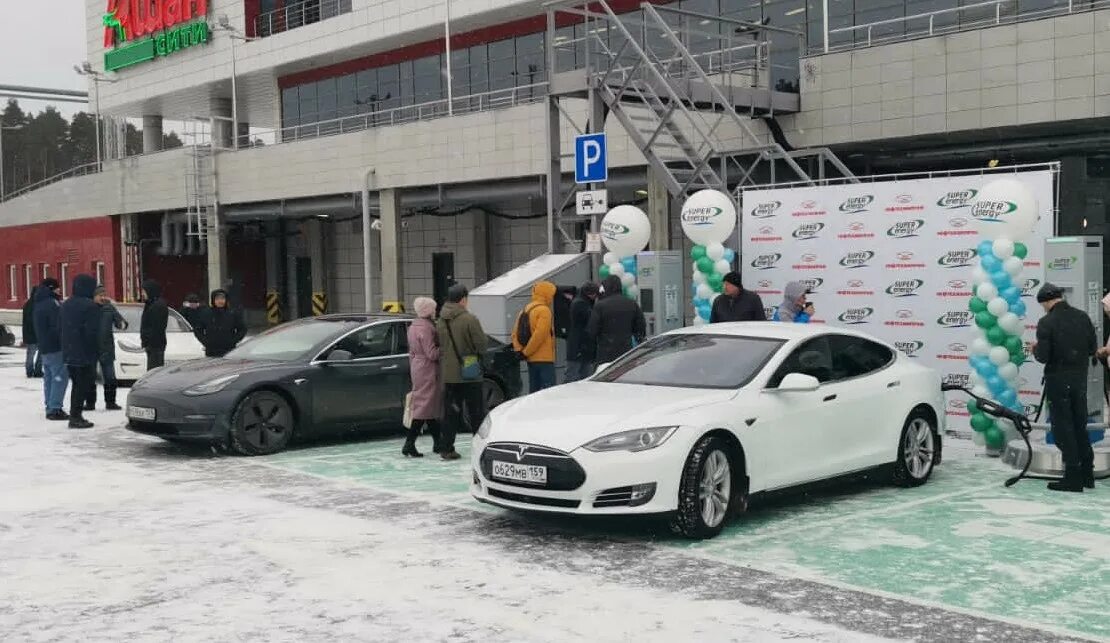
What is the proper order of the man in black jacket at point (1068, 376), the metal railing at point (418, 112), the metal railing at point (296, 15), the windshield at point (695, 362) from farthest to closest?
the metal railing at point (296, 15) → the metal railing at point (418, 112) → the man in black jacket at point (1068, 376) → the windshield at point (695, 362)

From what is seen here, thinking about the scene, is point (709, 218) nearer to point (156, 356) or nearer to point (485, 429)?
point (485, 429)

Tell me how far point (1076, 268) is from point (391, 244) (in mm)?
21214

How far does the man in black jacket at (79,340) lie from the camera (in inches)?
557

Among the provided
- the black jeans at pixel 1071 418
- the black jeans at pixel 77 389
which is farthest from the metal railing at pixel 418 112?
the black jeans at pixel 1071 418

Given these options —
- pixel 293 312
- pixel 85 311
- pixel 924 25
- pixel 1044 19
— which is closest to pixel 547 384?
pixel 85 311

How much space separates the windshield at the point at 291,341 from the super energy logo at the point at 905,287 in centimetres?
592

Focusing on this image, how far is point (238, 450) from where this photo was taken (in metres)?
11.8

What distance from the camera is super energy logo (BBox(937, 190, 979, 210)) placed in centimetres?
1249

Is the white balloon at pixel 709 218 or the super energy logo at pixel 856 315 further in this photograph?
the white balloon at pixel 709 218

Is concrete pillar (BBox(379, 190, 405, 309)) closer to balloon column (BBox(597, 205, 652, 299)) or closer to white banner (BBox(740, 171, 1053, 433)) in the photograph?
balloon column (BBox(597, 205, 652, 299))

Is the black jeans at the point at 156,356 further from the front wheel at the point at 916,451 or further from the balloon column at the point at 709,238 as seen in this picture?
the front wheel at the point at 916,451

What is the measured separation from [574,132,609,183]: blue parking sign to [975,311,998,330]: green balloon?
592cm

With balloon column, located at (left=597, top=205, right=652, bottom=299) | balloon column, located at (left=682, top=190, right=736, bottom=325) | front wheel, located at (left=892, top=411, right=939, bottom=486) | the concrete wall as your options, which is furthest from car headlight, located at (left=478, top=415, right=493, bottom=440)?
the concrete wall

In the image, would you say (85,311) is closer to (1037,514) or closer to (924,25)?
(1037,514)
